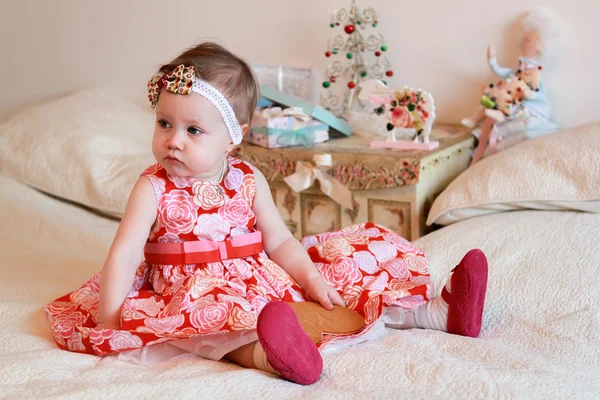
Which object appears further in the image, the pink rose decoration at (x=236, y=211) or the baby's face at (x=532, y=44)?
the baby's face at (x=532, y=44)

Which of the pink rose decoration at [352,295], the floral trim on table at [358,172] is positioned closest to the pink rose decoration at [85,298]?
the pink rose decoration at [352,295]

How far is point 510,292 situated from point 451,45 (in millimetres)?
1138

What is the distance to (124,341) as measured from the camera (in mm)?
1107

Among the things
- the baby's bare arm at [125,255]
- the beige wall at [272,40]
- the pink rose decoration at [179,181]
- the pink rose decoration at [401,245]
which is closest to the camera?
the baby's bare arm at [125,255]

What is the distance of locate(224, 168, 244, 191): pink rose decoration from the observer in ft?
4.40

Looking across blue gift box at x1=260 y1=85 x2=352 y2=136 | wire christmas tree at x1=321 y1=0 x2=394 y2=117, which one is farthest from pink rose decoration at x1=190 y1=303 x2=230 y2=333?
wire christmas tree at x1=321 y1=0 x2=394 y2=117

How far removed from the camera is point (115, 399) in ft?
3.06

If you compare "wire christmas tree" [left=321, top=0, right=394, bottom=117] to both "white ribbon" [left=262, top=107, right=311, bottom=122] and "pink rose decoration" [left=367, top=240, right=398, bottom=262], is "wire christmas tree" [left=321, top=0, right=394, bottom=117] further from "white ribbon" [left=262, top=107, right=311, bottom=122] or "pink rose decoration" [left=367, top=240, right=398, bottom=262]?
"pink rose decoration" [left=367, top=240, right=398, bottom=262]

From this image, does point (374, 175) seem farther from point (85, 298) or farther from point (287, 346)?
point (287, 346)

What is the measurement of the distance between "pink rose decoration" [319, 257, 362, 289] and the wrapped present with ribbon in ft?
2.61

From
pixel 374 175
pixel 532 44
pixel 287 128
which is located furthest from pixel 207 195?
pixel 532 44

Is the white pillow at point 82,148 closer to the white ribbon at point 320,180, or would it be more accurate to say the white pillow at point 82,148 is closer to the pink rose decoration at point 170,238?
the white ribbon at point 320,180

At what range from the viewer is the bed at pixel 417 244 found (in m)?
0.98

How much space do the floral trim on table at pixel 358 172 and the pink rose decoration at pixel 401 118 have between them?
0.17 meters
